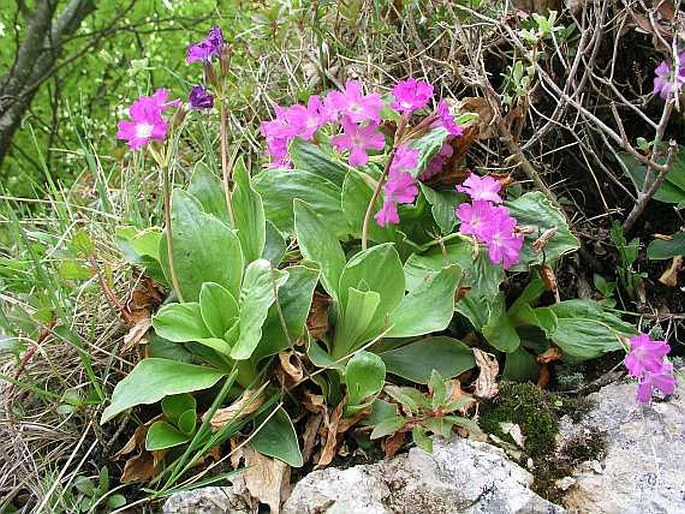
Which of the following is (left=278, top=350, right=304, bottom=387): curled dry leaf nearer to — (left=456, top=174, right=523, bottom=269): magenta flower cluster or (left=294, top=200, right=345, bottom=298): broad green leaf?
(left=294, top=200, right=345, bottom=298): broad green leaf

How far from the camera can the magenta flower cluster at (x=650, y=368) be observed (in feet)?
3.92

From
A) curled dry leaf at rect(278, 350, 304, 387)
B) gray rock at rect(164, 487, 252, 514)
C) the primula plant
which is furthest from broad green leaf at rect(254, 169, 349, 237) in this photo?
gray rock at rect(164, 487, 252, 514)

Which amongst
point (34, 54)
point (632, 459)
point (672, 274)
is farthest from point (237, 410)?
point (34, 54)

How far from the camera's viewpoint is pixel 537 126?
1.76m

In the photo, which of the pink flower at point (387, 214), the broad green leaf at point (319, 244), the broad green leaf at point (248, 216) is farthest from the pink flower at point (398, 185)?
the broad green leaf at point (248, 216)

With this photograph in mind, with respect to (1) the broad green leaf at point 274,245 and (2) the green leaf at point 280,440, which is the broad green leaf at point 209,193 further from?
(2) the green leaf at point 280,440

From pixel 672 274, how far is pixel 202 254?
935 mm

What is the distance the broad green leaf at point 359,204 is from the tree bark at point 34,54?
3620 millimetres

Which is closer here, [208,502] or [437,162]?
[208,502]

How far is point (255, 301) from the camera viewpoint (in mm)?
1186

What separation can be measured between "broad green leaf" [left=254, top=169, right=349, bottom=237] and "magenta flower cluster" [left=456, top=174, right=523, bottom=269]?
0.29m

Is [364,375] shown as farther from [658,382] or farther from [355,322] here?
[658,382]

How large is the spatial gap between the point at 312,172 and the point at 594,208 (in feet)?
2.26

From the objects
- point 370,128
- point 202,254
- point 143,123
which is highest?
point 143,123
